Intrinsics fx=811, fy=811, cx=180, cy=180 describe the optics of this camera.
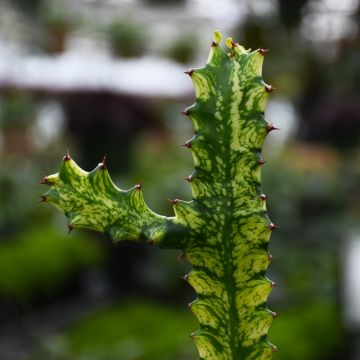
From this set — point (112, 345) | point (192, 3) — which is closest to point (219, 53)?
point (112, 345)

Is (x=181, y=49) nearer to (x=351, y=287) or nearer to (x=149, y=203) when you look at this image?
(x=149, y=203)

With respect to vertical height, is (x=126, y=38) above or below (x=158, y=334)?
above

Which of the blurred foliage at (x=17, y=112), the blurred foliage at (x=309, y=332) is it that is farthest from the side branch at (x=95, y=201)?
the blurred foliage at (x=17, y=112)

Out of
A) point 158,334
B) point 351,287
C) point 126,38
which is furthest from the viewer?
point 126,38

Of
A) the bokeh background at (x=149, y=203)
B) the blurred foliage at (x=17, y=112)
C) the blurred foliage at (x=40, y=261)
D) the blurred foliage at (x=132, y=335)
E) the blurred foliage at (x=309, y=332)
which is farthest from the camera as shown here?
the blurred foliage at (x=17, y=112)

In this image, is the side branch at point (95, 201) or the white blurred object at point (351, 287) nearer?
the side branch at point (95, 201)

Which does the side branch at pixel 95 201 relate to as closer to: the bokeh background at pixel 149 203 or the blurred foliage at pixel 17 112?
the bokeh background at pixel 149 203

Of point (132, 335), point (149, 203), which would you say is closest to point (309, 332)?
point (132, 335)
